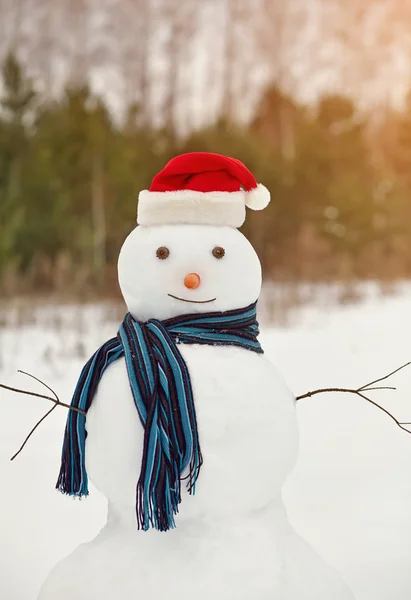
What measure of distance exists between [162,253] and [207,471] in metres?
0.44

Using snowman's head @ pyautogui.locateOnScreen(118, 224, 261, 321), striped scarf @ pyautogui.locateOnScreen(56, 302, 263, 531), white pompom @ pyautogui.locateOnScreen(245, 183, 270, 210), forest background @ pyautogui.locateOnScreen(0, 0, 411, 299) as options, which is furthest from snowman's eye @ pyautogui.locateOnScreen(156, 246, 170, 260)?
forest background @ pyautogui.locateOnScreen(0, 0, 411, 299)

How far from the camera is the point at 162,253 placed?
137 centimetres

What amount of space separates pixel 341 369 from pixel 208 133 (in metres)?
4.38

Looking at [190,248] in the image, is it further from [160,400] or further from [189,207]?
[160,400]

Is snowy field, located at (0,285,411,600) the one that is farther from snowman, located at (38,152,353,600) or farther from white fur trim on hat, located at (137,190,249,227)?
white fur trim on hat, located at (137,190,249,227)

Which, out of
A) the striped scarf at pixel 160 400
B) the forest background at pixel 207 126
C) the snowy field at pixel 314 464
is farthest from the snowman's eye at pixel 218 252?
the forest background at pixel 207 126

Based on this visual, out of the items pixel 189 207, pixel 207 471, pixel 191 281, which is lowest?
pixel 207 471

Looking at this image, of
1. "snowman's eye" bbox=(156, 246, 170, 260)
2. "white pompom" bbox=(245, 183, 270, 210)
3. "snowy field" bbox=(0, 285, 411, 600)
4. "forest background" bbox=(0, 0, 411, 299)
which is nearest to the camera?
"snowman's eye" bbox=(156, 246, 170, 260)

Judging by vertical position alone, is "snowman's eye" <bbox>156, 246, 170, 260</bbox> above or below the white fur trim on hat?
below

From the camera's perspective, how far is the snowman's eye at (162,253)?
1374 mm

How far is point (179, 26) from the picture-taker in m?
9.18

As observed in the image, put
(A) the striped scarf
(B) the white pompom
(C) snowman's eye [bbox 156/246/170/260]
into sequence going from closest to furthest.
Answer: (A) the striped scarf, (C) snowman's eye [bbox 156/246/170/260], (B) the white pompom

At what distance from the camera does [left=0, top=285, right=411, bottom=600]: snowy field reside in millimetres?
1965

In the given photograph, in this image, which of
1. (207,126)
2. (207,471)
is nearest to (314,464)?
(207,471)
